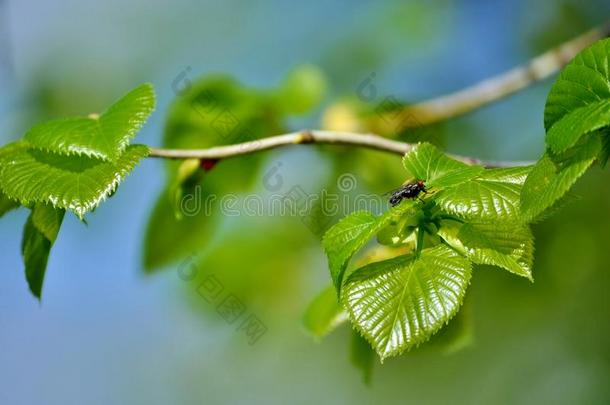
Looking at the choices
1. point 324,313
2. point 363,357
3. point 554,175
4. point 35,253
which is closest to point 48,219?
point 35,253

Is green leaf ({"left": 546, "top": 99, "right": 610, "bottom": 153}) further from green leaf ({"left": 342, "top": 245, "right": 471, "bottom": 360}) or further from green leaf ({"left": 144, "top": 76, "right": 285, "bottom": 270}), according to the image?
green leaf ({"left": 144, "top": 76, "right": 285, "bottom": 270})

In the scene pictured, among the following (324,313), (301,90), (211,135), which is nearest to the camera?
(324,313)

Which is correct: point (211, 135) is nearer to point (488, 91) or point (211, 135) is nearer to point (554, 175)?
point (488, 91)

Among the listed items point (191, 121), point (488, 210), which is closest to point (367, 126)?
point (191, 121)

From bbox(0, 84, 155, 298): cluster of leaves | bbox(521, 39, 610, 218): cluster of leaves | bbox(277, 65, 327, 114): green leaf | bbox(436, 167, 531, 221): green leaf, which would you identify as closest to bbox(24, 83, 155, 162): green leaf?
bbox(0, 84, 155, 298): cluster of leaves

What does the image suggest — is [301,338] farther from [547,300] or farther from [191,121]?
[191,121]

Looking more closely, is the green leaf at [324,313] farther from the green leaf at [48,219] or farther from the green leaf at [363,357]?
the green leaf at [48,219]
